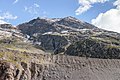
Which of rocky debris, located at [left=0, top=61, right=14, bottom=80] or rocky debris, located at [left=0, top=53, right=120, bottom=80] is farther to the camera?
rocky debris, located at [left=0, top=53, right=120, bottom=80]

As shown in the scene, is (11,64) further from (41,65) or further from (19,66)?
(41,65)

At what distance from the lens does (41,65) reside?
124 metres

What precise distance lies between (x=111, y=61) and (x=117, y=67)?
6.53 meters

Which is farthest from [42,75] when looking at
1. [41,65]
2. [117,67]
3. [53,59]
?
[117,67]

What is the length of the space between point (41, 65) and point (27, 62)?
600cm

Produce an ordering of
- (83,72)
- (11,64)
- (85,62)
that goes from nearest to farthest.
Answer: (11,64)
(83,72)
(85,62)

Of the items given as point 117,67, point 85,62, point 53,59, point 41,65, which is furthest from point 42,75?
point 117,67

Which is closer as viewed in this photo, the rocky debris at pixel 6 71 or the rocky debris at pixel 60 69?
the rocky debris at pixel 6 71

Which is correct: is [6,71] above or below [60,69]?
above

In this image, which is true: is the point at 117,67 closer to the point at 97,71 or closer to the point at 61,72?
the point at 97,71

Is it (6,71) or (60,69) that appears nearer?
(6,71)

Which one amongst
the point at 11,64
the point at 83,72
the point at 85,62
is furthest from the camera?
the point at 85,62

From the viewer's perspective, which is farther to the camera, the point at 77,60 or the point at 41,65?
the point at 77,60

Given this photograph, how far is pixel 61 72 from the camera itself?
120188mm
